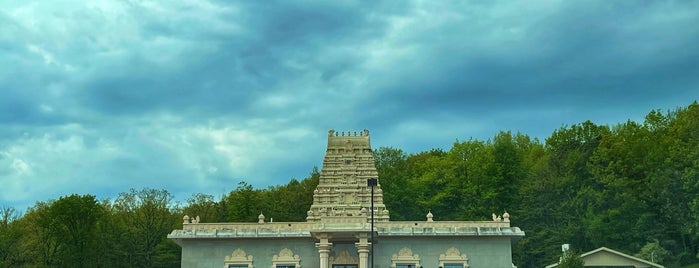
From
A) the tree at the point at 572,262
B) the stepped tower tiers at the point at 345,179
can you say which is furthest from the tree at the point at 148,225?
the tree at the point at 572,262

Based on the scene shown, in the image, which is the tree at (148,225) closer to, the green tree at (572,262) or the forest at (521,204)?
the forest at (521,204)

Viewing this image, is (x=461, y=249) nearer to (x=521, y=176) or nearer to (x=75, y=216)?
(x=521, y=176)

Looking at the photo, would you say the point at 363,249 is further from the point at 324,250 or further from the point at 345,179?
the point at 345,179

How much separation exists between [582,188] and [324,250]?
97.1ft

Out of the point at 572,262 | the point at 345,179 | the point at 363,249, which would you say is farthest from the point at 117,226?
the point at 572,262

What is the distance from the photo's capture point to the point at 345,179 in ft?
218

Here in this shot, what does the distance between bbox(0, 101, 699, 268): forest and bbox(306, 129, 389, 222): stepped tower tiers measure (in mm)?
14932

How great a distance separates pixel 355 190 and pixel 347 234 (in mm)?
13334

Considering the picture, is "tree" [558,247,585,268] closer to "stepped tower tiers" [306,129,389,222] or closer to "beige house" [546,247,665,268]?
"beige house" [546,247,665,268]

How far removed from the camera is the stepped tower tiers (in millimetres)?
63969

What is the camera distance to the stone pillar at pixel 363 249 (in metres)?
51.9

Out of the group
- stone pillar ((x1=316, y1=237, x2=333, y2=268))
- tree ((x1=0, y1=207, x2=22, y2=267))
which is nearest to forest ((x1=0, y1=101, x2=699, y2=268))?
tree ((x1=0, y1=207, x2=22, y2=267))

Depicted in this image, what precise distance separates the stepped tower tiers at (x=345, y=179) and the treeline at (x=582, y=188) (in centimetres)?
1477

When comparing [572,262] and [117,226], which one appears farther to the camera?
[117,226]
